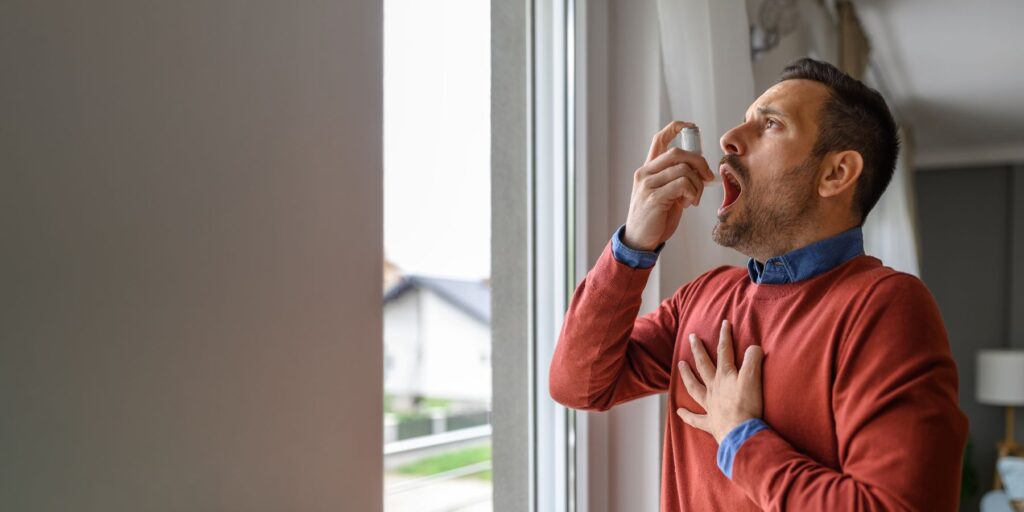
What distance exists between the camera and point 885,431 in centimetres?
80

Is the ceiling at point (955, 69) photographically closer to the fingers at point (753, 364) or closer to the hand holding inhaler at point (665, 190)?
the hand holding inhaler at point (665, 190)

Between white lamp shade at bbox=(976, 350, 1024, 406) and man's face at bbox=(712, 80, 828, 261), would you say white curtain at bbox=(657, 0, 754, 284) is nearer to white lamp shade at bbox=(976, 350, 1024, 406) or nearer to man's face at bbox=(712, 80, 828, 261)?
man's face at bbox=(712, 80, 828, 261)

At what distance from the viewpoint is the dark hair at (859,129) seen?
1023 mm

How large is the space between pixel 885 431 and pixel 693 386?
27 centimetres

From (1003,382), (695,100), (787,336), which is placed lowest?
(1003,382)

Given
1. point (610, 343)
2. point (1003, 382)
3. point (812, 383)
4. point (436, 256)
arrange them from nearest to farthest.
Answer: point (812, 383)
point (610, 343)
point (436, 256)
point (1003, 382)

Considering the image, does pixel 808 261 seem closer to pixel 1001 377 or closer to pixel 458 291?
pixel 458 291

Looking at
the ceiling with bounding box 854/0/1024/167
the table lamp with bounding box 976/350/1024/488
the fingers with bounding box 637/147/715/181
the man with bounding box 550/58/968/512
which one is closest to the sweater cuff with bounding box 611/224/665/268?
the man with bounding box 550/58/968/512

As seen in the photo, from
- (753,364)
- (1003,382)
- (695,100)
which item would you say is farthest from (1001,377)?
(753,364)

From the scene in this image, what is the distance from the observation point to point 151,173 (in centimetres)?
68

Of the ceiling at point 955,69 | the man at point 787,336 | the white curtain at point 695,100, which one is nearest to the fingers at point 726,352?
the man at point 787,336

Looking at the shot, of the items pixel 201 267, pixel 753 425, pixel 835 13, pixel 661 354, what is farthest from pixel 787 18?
pixel 201 267

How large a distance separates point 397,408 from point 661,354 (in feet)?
1.33

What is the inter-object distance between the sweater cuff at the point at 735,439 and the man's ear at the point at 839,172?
0.31 meters
